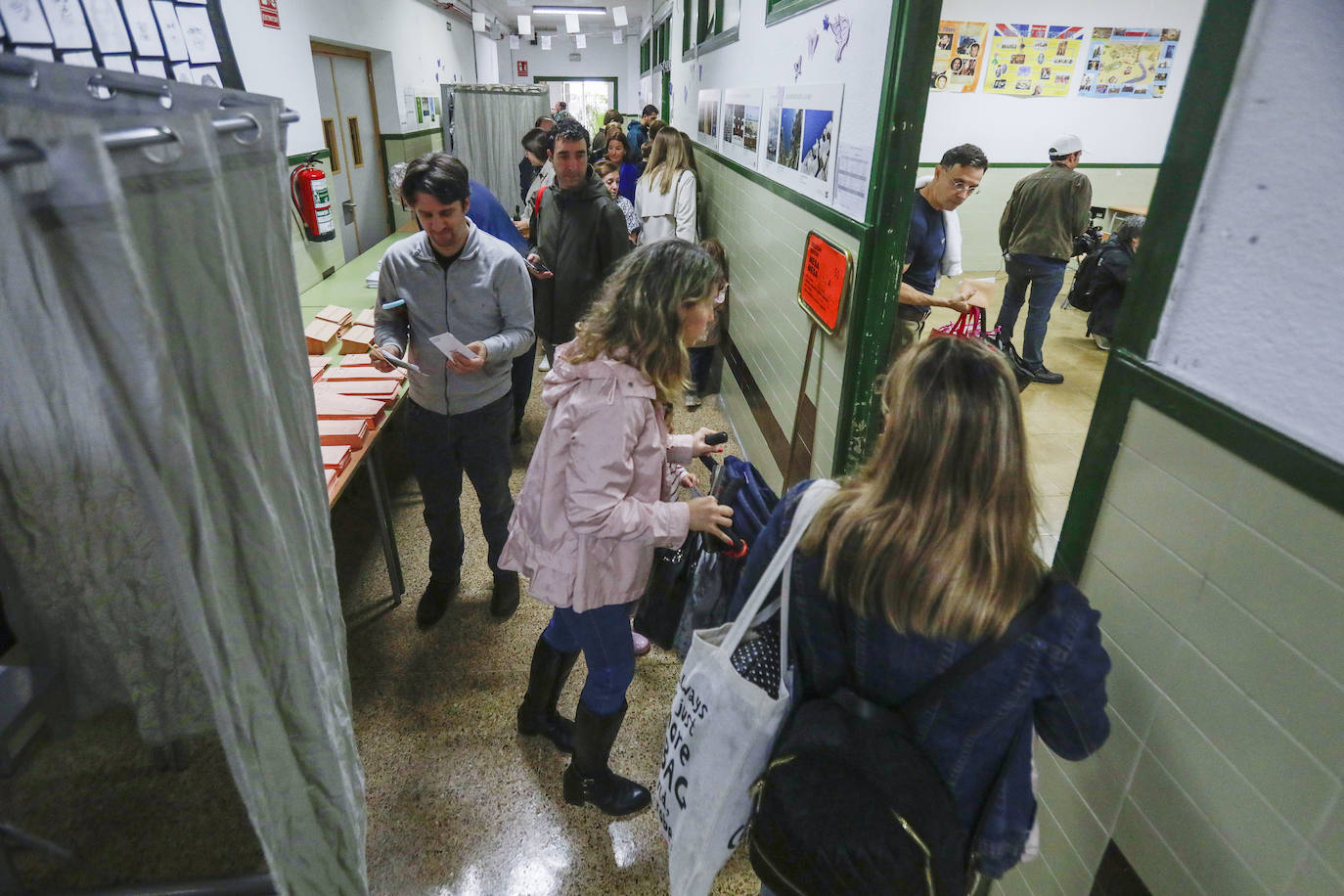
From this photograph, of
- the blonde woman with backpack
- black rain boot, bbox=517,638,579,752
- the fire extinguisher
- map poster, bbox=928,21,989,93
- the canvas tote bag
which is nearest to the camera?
the canvas tote bag

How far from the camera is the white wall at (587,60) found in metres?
17.9

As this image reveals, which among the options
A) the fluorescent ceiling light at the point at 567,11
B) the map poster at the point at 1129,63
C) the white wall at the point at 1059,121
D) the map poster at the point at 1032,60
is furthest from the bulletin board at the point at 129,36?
the fluorescent ceiling light at the point at 567,11

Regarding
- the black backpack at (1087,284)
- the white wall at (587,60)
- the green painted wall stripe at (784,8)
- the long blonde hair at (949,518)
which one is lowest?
the black backpack at (1087,284)

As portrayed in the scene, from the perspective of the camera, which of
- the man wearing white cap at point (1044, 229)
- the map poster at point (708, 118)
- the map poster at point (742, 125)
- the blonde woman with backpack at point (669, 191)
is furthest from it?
the map poster at point (708, 118)

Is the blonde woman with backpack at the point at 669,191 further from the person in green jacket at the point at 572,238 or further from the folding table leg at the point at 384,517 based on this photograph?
the folding table leg at the point at 384,517

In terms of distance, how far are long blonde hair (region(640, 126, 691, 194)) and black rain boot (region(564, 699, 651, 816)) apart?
3636 mm

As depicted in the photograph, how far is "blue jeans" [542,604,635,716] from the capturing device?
1.83 metres

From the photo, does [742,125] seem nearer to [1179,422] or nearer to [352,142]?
[1179,422]

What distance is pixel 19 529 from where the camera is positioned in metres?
0.89

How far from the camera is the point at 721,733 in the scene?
1.25 meters

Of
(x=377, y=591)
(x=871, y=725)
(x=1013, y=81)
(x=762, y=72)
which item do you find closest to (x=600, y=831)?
(x=871, y=725)

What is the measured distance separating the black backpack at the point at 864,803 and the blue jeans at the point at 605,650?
736mm

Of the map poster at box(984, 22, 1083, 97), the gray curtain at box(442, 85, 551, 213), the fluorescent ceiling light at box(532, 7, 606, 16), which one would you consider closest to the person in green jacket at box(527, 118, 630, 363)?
the gray curtain at box(442, 85, 551, 213)

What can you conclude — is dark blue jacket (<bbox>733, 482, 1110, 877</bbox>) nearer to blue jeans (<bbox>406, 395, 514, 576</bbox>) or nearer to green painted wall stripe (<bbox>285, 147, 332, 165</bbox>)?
blue jeans (<bbox>406, 395, 514, 576</bbox>)
